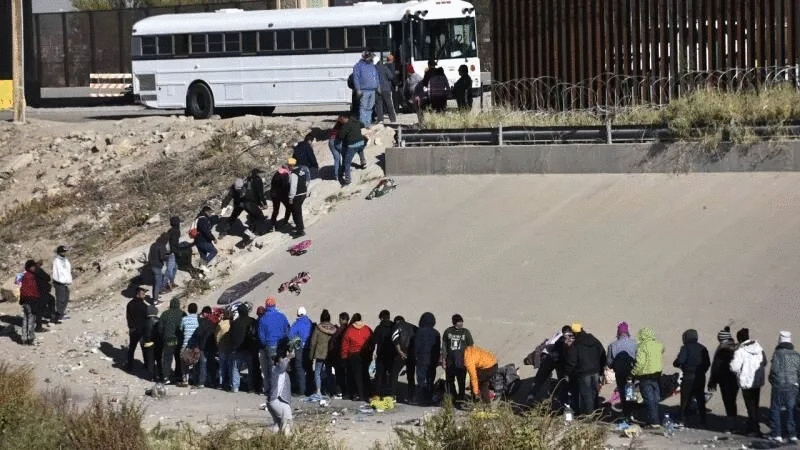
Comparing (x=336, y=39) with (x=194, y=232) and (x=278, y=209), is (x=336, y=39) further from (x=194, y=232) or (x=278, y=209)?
(x=194, y=232)

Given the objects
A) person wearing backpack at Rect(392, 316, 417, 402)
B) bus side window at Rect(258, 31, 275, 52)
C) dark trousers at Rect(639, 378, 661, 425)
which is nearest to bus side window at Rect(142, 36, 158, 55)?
bus side window at Rect(258, 31, 275, 52)

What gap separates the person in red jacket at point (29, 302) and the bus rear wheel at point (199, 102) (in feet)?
42.8

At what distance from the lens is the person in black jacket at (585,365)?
1905 cm

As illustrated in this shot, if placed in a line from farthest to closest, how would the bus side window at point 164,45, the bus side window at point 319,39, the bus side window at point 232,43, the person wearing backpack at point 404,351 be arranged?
1. the bus side window at point 164,45
2. the bus side window at point 232,43
3. the bus side window at point 319,39
4. the person wearing backpack at point 404,351

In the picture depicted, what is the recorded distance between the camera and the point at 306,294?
24969 millimetres

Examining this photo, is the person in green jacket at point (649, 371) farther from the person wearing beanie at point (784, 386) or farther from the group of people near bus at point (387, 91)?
the group of people near bus at point (387, 91)

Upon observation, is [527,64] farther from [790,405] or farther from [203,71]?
[790,405]

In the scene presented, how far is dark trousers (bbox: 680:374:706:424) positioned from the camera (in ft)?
60.8

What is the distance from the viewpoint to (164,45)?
39969mm

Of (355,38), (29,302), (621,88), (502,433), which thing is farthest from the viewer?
(355,38)

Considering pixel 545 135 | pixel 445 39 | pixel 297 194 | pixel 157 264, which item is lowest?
pixel 157 264

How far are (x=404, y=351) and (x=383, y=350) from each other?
0.34 metres

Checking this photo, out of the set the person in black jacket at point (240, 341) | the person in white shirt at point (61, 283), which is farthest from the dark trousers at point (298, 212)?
the person in black jacket at point (240, 341)

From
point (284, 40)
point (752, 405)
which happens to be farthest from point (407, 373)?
point (284, 40)
